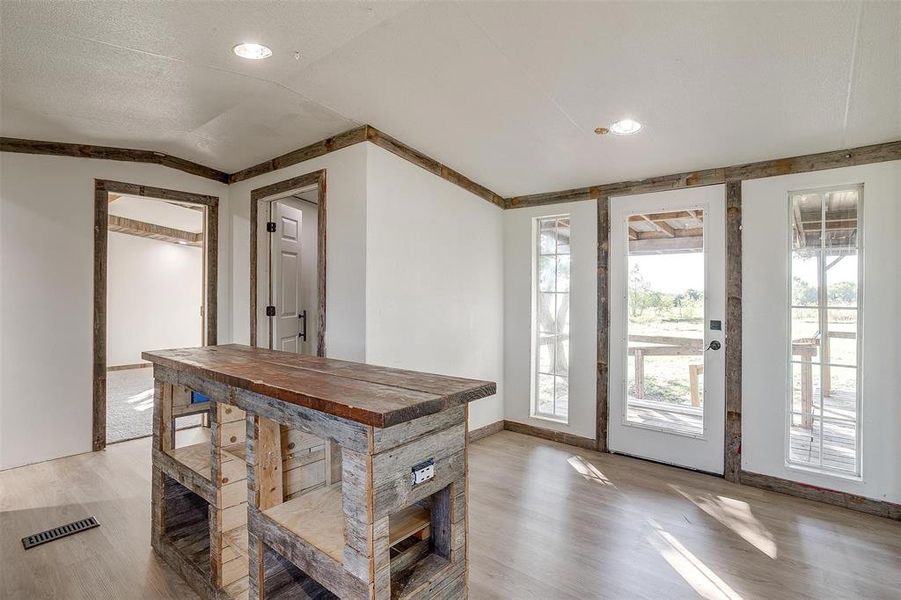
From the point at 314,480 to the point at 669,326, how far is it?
3237 millimetres

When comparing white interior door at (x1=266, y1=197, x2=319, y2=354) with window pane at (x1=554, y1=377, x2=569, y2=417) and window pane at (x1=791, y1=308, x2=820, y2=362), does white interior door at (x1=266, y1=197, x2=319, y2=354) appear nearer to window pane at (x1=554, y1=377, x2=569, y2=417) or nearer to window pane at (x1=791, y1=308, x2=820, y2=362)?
window pane at (x1=554, y1=377, x2=569, y2=417)

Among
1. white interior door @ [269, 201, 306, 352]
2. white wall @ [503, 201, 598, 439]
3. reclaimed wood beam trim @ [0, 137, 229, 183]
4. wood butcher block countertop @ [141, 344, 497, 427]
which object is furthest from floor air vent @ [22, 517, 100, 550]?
white wall @ [503, 201, 598, 439]

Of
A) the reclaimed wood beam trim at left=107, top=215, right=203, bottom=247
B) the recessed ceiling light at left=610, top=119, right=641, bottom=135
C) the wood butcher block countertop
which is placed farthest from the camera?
the reclaimed wood beam trim at left=107, top=215, right=203, bottom=247

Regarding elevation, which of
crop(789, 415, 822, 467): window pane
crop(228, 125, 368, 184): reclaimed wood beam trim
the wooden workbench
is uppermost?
crop(228, 125, 368, 184): reclaimed wood beam trim

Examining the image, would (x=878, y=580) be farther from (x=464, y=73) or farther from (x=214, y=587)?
(x=464, y=73)

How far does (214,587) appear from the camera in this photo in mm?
1820

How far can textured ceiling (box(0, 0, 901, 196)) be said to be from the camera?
70.4 inches

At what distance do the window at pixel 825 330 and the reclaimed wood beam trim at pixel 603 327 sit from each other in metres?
1.30

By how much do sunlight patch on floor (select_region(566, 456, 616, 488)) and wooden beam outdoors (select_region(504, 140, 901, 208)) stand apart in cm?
235

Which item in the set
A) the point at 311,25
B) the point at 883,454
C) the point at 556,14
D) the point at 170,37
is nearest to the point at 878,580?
the point at 883,454

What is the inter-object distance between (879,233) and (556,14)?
2716mm

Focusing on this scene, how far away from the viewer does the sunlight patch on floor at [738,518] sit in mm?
2395

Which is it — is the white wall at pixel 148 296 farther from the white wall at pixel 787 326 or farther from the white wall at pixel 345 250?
the white wall at pixel 787 326

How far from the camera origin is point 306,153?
3387 mm
